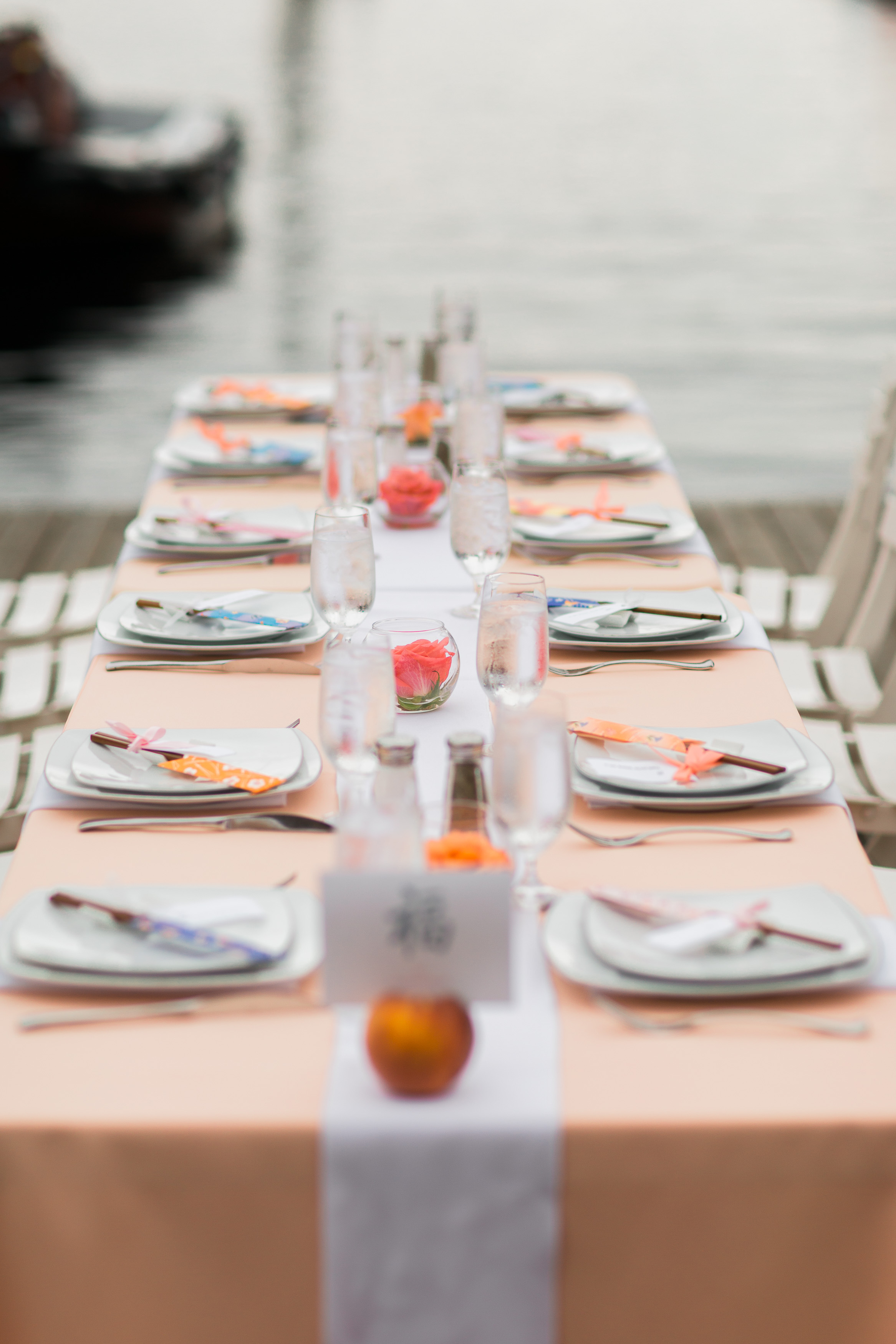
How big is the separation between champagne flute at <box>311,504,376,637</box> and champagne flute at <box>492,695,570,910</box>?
0.49 meters

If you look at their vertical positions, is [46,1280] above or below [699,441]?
above

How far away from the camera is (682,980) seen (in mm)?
1037

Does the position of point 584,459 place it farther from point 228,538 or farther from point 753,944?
point 753,944

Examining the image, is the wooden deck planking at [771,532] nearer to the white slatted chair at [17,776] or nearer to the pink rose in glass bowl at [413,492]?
the pink rose in glass bowl at [413,492]

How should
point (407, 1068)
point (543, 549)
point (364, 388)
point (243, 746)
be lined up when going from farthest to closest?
1. point (364, 388)
2. point (543, 549)
3. point (243, 746)
4. point (407, 1068)

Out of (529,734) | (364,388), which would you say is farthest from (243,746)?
(364,388)

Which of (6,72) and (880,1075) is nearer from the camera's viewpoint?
(880,1075)

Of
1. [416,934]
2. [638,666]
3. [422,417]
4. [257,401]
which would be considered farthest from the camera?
[257,401]

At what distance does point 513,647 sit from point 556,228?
11373 mm

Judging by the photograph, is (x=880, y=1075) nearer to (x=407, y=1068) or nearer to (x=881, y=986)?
(x=881, y=986)

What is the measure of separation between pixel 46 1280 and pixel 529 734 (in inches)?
19.6

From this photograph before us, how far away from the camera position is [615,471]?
8.48 feet

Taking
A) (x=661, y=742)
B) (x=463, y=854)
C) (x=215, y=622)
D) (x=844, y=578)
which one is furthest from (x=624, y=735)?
(x=844, y=578)

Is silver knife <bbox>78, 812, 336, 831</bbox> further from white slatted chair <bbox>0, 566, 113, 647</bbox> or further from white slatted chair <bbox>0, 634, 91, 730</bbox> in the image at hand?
white slatted chair <bbox>0, 566, 113, 647</bbox>
